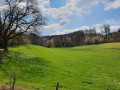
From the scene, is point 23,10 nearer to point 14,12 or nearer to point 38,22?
point 14,12

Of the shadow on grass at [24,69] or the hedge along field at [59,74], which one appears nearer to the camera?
the hedge along field at [59,74]

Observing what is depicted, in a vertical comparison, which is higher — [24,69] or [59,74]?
[24,69]

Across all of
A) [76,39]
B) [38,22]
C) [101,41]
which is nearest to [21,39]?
[38,22]

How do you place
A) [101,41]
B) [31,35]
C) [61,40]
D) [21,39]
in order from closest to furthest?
1. [31,35]
2. [21,39]
3. [101,41]
4. [61,40]

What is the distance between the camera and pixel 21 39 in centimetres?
2253

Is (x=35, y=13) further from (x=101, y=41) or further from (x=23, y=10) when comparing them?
(x=101, y=41)

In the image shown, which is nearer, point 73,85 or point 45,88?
point 45,88

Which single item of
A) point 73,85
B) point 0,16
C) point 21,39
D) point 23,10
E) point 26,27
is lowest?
point 73,85

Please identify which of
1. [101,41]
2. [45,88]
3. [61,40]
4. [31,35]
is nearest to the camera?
[45,88]

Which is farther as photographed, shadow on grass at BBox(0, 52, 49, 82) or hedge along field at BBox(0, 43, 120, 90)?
shadow on grass at BBox(0, 52, 49, 82)

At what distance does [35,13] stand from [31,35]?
15.0 ft

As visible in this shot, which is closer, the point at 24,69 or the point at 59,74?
the point at 59,74

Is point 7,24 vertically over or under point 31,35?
over

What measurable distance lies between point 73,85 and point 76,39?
115411mm
